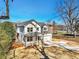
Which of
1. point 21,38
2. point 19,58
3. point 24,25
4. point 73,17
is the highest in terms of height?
point 73,17

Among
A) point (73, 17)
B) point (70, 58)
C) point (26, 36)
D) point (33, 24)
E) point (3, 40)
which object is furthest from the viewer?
point (73, 17)

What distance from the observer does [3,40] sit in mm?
10094

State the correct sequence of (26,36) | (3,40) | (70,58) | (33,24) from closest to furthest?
1. (3,40)
2. (70,58)
3. (26,36)
4. (33,24)

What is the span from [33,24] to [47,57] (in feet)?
52.1

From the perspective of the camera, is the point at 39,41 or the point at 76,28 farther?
the point at 76,28

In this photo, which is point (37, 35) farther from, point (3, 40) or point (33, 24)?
point (3, 40)

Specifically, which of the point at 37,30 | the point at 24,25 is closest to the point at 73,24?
the point at 37,30

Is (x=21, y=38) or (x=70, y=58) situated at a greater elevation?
→ (x=21, y=38)

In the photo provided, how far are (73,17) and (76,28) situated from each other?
3.52 metres

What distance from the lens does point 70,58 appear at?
19.7m

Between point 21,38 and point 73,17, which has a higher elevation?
point 73,17

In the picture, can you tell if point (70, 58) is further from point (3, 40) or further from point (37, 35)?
point (37, 35)

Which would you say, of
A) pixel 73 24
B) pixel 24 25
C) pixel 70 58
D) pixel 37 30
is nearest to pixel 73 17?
pixel 73 24

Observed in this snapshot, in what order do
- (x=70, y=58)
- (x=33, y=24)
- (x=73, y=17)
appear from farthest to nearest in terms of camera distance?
(x=73, y=17), (x=33, y=24), (x=70, y=58)
